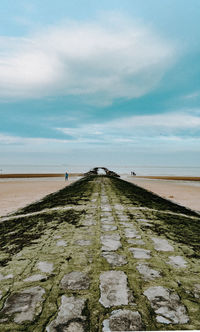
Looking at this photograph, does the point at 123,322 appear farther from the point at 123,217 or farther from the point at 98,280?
the point at 123,217

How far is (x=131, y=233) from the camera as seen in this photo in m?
5.02

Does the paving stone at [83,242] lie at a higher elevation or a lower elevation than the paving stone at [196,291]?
higher

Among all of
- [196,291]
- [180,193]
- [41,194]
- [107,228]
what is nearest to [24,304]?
[196,291]

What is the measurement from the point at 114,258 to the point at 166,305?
1312 millimetres

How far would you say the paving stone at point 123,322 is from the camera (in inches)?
79.8

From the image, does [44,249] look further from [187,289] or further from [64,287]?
[187,289]

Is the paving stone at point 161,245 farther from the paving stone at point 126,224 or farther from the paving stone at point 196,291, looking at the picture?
the paving stone at point 196,291

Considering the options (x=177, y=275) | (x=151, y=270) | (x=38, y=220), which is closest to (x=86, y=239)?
(x=151, y=270)

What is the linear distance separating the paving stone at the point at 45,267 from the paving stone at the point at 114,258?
94cm

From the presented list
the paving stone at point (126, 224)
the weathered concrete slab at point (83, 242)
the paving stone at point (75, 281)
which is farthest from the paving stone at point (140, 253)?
the paving stone at point (126, 224)

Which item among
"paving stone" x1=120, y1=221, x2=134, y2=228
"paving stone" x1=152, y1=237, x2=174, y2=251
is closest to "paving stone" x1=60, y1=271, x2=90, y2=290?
"paving stone" x1=152, y1=237, x2=174, y2=251

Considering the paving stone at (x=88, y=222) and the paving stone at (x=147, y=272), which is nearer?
the paving stone at (x=147, y=272)

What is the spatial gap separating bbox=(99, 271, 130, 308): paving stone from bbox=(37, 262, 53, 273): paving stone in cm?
83

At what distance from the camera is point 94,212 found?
729 centimetres
